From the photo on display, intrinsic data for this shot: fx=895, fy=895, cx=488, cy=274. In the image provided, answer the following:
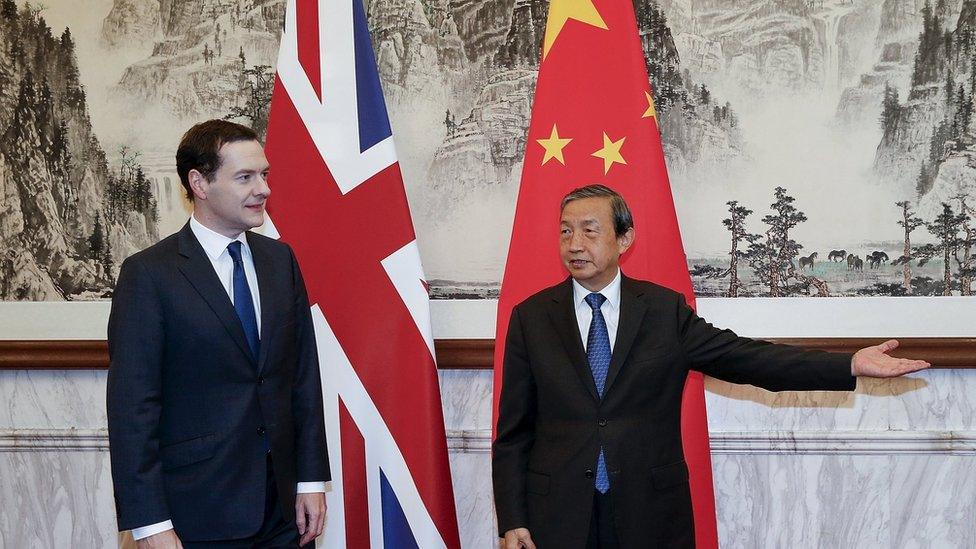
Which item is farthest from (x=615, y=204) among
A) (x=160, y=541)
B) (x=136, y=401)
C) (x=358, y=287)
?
(x=160, y=541)

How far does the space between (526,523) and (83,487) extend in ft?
7.38

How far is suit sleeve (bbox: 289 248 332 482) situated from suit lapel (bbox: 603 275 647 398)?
0.78m

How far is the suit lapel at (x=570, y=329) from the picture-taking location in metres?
2.35

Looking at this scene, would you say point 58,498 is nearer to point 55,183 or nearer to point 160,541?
point 55,183

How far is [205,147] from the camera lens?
229 cm

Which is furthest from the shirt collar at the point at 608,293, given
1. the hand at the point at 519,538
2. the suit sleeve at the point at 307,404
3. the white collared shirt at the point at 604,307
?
the suit sleeve at the point at 307,404

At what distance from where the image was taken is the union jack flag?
311cm

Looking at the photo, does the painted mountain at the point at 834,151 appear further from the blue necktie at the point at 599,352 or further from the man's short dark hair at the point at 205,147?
the man's short dark hair at the point at 205,147

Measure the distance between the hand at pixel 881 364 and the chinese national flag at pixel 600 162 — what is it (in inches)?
32.0

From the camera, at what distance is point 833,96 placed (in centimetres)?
326

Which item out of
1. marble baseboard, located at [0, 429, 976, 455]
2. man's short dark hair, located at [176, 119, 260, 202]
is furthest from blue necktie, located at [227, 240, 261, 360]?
marble baseboard, located at [0, 429, 976, 455]

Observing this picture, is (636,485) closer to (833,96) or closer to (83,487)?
(833,96)

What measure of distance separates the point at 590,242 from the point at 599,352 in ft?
0.97

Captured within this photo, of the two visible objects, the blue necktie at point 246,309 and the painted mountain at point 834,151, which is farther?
the painted mountain at point 834,151
